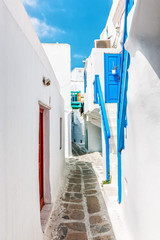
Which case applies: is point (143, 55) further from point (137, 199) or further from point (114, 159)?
point (114, 159)

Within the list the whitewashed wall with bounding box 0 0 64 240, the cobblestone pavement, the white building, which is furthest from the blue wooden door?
the white building

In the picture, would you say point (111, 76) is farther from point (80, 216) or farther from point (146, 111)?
point (146, 111)

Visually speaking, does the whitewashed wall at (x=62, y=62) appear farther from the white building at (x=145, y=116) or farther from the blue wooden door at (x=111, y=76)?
the white building at (x=145, y=116)

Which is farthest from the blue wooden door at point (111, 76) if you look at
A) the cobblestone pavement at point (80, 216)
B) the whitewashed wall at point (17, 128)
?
the whitewashed wall at point (17, 128)

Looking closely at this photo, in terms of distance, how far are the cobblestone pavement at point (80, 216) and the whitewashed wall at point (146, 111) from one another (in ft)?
4.20

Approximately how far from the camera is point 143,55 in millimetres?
1714

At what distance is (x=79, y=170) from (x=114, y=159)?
312cm

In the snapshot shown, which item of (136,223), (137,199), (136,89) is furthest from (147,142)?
(136,223)

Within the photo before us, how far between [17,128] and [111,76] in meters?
6.00

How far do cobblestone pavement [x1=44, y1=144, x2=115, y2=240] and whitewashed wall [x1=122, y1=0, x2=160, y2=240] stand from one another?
1.28 metres

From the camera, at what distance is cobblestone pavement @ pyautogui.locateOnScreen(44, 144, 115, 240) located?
9.38ft

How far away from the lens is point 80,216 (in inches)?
136

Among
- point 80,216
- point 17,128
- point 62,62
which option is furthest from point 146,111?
point 62,62

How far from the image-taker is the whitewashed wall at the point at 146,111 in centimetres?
157
